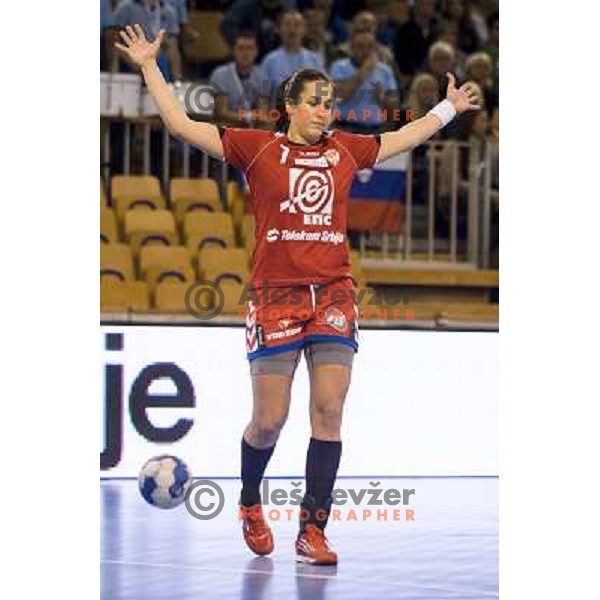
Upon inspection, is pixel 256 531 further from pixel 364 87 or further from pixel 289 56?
pixel 289 56

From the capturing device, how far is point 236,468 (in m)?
12.2

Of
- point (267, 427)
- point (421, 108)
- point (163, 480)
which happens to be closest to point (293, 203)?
point (267, 427)

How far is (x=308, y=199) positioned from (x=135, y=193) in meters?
5.81

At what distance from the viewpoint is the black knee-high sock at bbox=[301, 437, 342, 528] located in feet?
27.9

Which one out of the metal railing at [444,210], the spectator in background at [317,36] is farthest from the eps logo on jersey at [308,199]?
the spectator in background at [317,36]

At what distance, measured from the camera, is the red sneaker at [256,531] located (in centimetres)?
877

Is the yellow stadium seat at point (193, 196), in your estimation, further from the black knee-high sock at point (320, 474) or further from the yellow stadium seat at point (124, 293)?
the black knee-high sock at point (320, 474)

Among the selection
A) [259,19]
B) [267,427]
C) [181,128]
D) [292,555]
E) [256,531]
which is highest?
[259,19]

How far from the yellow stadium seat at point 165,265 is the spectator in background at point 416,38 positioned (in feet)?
9.91

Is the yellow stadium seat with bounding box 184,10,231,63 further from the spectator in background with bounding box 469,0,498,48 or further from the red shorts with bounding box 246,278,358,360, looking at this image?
the red shorts with bounding box 246,278,358,360

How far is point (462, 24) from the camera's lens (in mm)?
16688

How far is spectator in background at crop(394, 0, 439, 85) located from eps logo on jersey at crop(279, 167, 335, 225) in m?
7.43
